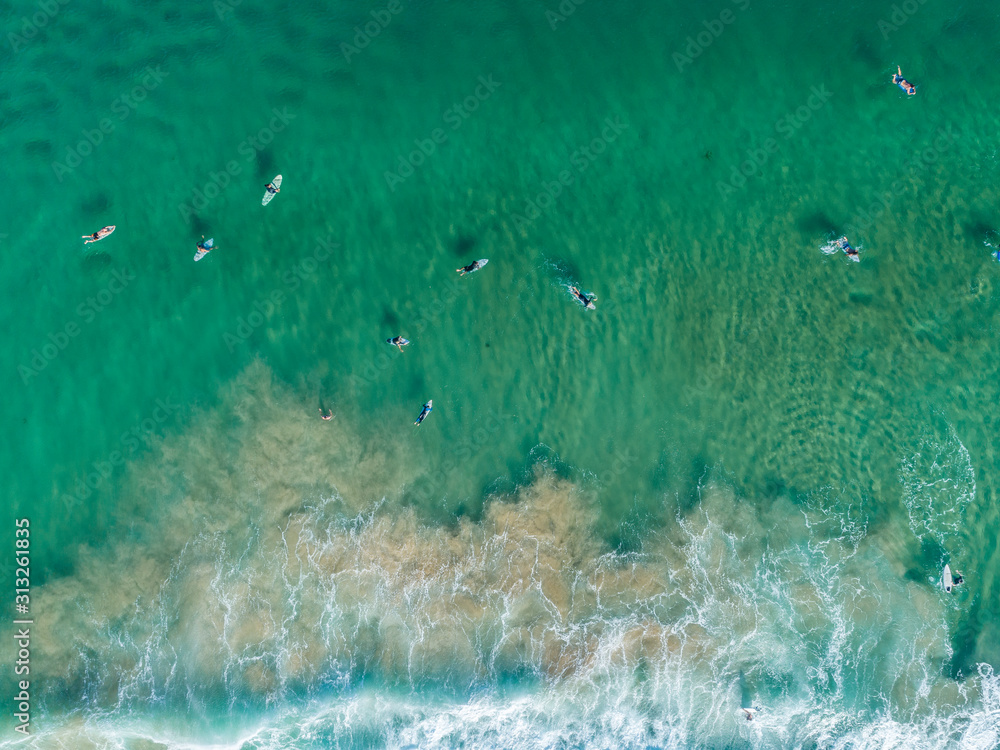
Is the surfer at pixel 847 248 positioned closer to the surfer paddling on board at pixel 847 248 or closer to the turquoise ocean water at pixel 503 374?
the surfer paddling on board at pixel 847 248

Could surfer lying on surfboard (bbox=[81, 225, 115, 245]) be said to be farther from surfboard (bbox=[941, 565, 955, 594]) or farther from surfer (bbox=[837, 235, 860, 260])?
surfboard (bbox=[941, 565, 955, 594])

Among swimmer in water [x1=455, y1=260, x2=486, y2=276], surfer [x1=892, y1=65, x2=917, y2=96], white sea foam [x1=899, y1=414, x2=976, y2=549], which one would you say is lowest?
white sea foam [x1=899, y1=414, x2=976, y2=549]

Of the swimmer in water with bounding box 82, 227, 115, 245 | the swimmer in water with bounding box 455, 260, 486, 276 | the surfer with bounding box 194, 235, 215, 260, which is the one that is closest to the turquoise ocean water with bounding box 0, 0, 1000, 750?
the surfer with bounding box 194, 235, 215, 260

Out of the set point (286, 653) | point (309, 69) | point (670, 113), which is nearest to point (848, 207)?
point (670, 113)

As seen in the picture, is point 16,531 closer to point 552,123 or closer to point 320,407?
point 320,407

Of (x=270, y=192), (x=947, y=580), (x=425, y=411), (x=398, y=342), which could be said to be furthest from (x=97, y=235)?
(x=947, y=580)

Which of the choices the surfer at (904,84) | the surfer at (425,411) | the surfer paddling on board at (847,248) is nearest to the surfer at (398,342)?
Result: the surfer at (425,411)
